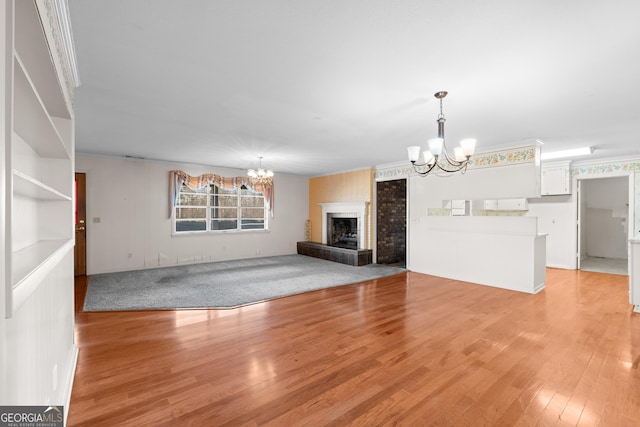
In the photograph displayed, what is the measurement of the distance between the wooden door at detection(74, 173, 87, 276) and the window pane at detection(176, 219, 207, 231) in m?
1.74

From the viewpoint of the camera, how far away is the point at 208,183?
7.13 metres

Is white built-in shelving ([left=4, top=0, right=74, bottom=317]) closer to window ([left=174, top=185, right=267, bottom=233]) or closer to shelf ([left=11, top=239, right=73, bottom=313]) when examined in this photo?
shelf ([left=11, top=239, right=73, bottom=313])

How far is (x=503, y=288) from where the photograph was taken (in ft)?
15.9

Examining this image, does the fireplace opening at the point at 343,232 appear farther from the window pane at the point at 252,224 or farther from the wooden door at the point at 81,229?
the wooden door at the point at 81,229

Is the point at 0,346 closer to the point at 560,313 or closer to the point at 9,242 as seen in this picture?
the point at 9,242

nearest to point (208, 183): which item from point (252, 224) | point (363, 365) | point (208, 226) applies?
point (208, 226)

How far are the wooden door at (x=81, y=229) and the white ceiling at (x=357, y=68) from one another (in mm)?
1689

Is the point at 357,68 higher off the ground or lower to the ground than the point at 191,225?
higher

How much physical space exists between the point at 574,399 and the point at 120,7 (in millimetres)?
3829

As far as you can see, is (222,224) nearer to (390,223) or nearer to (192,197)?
(192,197)

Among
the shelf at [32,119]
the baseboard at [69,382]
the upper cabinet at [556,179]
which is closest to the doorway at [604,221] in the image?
the upper cabinet at [556,179]

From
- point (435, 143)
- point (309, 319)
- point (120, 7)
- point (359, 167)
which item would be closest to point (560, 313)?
point (435, 143)

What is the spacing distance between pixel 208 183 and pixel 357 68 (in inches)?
222

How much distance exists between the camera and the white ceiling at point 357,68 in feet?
5.73
